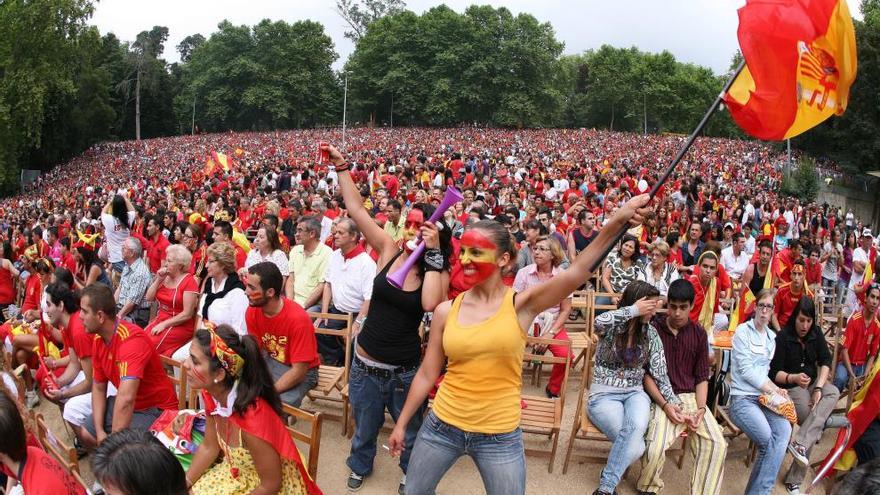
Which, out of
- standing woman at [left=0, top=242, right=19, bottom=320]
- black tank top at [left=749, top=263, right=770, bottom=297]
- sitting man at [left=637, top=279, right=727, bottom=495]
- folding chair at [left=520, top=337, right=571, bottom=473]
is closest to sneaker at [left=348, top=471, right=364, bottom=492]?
folding chair at [left=520, top=337, right=571, bottom=473]

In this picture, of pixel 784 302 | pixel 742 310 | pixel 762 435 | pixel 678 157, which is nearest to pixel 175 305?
pixel 678 157

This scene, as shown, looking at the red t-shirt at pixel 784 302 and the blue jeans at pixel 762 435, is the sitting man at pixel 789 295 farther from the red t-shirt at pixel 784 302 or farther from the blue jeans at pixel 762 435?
the blue jeans at pixel 762 435

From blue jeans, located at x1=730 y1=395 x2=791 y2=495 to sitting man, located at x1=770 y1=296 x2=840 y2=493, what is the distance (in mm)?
398

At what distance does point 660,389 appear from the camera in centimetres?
425

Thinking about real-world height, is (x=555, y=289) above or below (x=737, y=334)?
above

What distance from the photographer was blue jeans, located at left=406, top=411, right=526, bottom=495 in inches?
109

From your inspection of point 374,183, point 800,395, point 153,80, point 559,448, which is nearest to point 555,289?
point 559,448

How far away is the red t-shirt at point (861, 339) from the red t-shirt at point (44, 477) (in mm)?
5926

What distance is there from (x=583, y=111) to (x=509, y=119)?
18166 mm

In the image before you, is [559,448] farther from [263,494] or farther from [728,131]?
[728,131]

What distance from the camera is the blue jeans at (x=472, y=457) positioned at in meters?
2.77

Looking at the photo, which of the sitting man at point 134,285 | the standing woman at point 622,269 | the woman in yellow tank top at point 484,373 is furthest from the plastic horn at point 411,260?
the sitting man at point 134,285

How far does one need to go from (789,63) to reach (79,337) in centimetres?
461

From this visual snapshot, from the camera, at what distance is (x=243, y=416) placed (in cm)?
297
